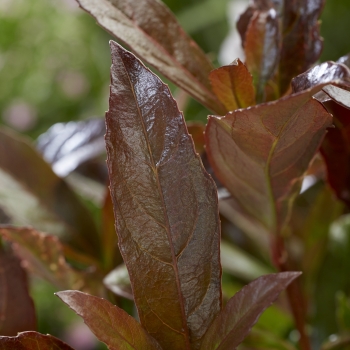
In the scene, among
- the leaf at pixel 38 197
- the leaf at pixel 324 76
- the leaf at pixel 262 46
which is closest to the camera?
the leaf at pixel 324 76

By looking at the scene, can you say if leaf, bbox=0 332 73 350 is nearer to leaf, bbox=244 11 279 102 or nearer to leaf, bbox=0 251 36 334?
leaf, bbox=0 251 36 334

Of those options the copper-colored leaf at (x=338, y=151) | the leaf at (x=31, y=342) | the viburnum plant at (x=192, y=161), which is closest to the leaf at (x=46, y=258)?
the viburnum plant at (x=192, y=161)

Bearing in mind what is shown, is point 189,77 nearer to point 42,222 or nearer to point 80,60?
point 42,222

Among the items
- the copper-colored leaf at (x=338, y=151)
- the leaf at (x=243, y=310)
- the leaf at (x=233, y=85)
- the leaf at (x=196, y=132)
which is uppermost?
the leaf at (x=233, y=85)

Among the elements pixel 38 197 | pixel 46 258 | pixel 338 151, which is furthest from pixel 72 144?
pixel 338 151

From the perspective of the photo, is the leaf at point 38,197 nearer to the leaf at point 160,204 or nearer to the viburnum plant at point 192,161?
the viburnum plant at point 192,161

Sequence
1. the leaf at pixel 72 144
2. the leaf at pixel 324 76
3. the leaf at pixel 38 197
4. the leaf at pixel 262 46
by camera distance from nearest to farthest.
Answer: the leaf at pixel 324 76 < the leaf at pixel 262 46 < the leaf at pixel 38 197 < the leaf at pixel 72 144

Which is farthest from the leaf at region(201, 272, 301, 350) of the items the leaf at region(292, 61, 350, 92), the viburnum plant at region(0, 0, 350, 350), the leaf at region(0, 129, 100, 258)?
the leaf at region(0, 129, 100, 258)
